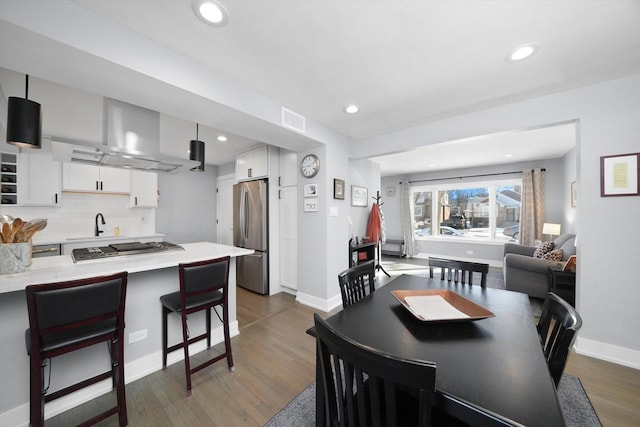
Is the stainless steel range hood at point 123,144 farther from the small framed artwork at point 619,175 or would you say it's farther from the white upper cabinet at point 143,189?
the small framed artwork at point 619,175

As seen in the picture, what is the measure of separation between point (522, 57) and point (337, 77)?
1409mm

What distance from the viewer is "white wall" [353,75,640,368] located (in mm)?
2033

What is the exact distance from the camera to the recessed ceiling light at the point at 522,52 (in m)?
1.69

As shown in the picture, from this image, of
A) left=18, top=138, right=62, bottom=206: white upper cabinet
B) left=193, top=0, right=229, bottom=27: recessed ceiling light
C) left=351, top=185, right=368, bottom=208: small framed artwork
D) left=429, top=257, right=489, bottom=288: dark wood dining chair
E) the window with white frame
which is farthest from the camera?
the window with white frame

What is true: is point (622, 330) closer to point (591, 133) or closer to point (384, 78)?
point (591, 133)

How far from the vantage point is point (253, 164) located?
414 cm

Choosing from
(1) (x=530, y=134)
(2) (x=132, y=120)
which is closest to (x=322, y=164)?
(2) (x=132, y=120)

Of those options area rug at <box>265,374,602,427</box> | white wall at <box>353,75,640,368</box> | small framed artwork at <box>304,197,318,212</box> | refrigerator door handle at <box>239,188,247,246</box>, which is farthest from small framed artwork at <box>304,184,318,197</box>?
white wall at <box>353,75,640,368</box>

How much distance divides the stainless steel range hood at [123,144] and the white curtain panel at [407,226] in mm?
Result: 6105

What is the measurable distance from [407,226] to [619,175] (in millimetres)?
4987

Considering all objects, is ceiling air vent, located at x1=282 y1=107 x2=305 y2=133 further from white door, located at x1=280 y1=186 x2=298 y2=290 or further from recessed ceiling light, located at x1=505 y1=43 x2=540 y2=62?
recessed ceiling light, located at x1=505 y1=43 x2=540 y2=62

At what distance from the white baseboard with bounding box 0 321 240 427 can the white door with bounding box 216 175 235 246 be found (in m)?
3.37

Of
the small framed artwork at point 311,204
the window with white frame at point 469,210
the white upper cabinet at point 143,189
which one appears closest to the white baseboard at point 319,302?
the small framed artwork at point 311,204

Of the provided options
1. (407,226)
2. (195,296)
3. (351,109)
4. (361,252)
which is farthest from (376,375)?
(407,226)
